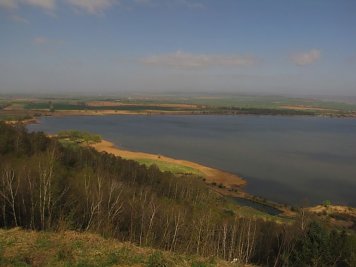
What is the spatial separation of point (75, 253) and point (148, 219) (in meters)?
8.50

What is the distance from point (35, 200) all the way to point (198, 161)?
32.9 meters

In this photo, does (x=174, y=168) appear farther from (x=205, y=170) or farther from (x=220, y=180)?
(x=220, y=180)

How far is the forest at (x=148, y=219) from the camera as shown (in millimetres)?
13344

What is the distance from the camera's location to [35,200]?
15086mm

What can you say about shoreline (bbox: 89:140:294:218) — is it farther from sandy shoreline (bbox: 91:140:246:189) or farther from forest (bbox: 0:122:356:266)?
forest (bbox: 0:122:356:266)

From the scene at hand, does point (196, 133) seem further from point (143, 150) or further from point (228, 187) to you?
point (228, 187)

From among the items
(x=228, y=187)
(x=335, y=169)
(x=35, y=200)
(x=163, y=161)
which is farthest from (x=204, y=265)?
(x=335, y=169)

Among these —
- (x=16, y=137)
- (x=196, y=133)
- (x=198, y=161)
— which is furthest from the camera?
(x=196, y=133)

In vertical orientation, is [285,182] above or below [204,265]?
below

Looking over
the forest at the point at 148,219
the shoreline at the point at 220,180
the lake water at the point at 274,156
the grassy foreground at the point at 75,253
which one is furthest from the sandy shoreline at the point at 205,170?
the grassy foreground at the point at 75,253

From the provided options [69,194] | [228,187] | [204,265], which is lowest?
[228,187]

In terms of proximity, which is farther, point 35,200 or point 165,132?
point 165,132

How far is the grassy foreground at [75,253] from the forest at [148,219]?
204 centimetres

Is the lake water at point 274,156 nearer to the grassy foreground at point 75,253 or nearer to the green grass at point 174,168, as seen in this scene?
the green grass at point 174,168
